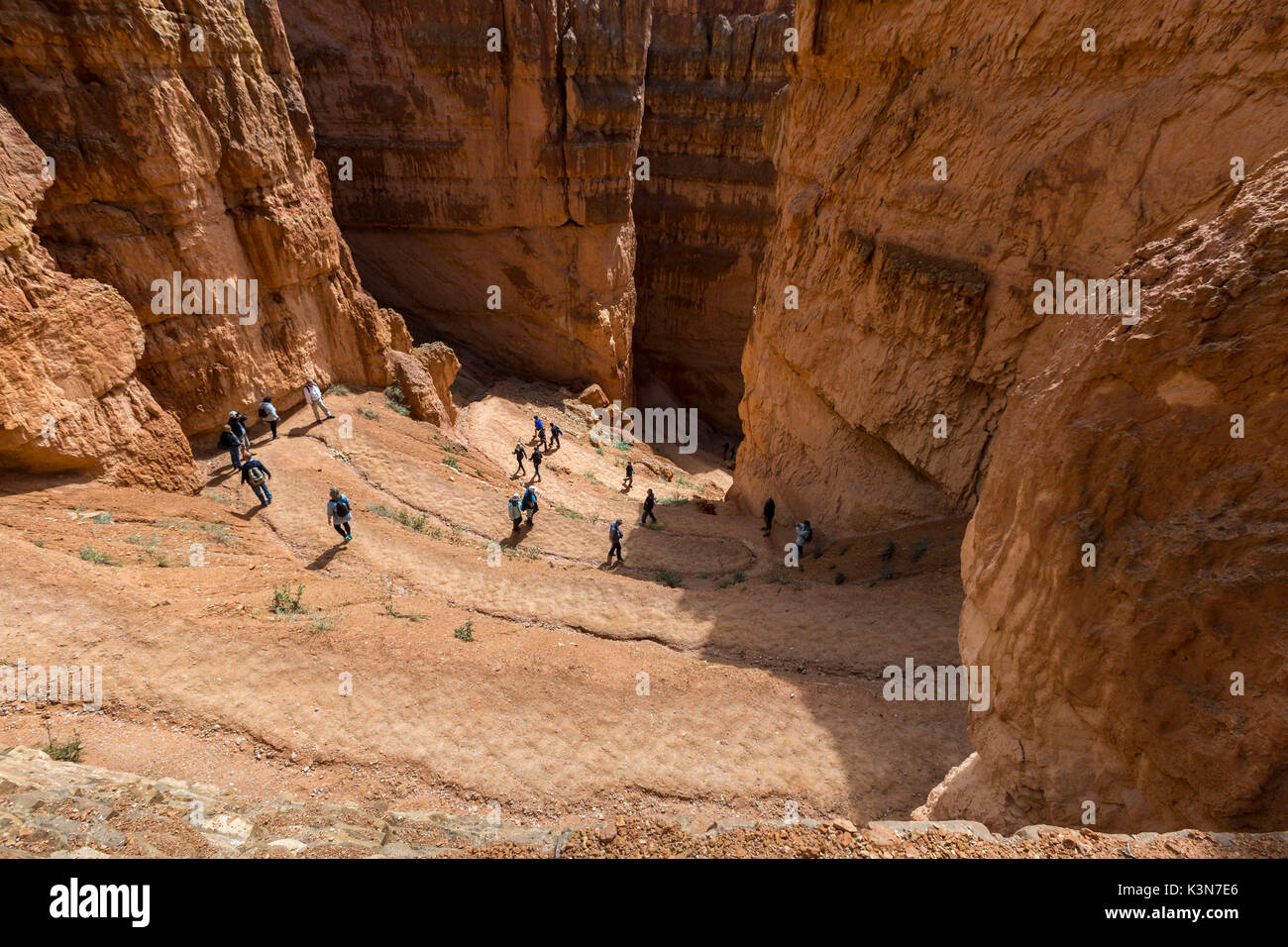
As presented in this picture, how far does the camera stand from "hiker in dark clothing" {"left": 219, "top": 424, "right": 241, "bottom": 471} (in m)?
13.1

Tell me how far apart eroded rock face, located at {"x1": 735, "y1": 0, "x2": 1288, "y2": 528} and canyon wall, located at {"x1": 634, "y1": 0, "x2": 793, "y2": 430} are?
54.2ft

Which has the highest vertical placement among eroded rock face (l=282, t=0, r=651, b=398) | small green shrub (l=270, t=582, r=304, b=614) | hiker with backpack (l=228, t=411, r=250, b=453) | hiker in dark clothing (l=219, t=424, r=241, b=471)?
eroded rock face (l=282, t=0, r=651, b=398)

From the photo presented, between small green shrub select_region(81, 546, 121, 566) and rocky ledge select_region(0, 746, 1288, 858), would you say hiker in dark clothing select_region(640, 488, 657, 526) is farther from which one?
rocky ledge select_region(0, 746, 1288, 858)

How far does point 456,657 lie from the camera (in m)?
8.98

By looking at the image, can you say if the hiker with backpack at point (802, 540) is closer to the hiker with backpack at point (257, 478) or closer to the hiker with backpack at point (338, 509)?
the hiker with backpack at point (338, 509)

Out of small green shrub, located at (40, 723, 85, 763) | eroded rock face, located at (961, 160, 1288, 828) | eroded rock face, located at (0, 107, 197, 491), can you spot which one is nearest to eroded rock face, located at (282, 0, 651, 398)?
eroded rock face, located at (0, 107, 197, 491)

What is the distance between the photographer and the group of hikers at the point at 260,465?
11727 mm

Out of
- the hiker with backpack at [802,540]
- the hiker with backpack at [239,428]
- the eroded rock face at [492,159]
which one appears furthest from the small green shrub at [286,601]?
the eroded rock face at [492,159]

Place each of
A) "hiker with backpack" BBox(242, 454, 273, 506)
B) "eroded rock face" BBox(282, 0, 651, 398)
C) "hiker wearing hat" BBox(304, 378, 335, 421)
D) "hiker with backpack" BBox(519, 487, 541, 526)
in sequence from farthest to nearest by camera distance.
Result: "eroded rock face" BBox(282, 0, 651, 398) → "hiker wearing hat" BBox(304, 378, 335, 421) → "hiker with backpack" BBox(519, 487, 541, 526) → "hiker with backpack" BBox(242, 454, 273, 506)

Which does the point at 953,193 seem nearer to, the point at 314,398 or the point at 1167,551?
the point at 1167,551

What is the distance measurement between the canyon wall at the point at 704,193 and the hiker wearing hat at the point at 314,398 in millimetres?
22015

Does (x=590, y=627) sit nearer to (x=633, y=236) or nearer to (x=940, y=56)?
(x=940, y=56)

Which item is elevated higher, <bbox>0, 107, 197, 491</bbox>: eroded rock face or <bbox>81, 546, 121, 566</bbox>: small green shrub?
<bbox>0, 107, 197, 491</bbox>: eroded rock face

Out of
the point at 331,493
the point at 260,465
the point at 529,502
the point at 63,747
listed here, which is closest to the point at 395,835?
the point at 63,747
